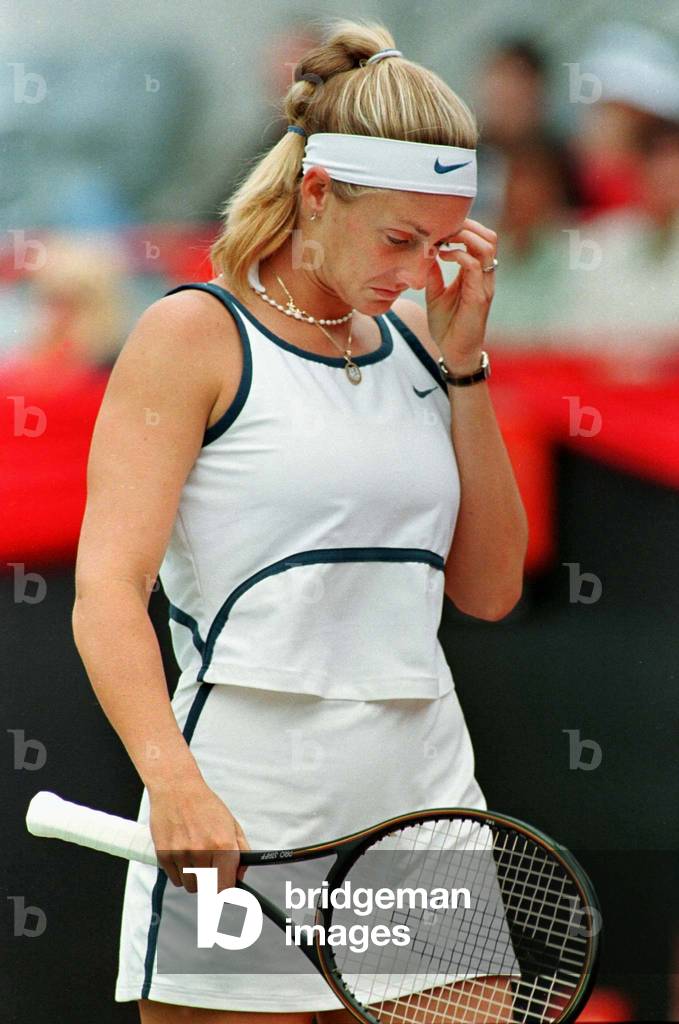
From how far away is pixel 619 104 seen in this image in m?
2.34

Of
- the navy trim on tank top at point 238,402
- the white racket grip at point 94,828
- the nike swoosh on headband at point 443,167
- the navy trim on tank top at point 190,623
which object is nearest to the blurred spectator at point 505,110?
the nike swoosh on headband at point 443,167

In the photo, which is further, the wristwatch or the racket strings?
the wristwatch

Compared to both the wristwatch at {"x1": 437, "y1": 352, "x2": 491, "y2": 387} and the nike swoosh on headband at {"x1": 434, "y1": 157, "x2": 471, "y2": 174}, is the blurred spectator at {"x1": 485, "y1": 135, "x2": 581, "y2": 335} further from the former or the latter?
the nike swoosh on headband at {"x1": 434, "y1": 157, "x2": 471, "y2": 174}

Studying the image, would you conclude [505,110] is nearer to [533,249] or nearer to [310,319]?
[533,249]

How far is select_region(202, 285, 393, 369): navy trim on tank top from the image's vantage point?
156 cm

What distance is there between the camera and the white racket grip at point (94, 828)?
4.73 ft

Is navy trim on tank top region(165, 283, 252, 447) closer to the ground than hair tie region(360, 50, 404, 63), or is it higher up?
closer to the ground

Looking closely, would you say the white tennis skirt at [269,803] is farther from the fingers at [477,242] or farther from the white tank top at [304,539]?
the fingers at [477,242]

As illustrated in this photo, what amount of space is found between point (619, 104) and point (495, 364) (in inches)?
20.7

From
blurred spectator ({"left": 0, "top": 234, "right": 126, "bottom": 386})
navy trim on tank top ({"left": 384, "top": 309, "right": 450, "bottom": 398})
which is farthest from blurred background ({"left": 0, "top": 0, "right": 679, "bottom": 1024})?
navy trim on tank top ({"left": 384, "top": 309, "right": 450, "bottom": 398})

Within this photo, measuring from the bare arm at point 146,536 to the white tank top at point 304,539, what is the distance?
55 mm

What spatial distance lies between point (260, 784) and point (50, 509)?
0.92m

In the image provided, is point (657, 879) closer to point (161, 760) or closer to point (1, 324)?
point (161, 760)

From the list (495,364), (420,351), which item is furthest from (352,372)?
(495,364)
